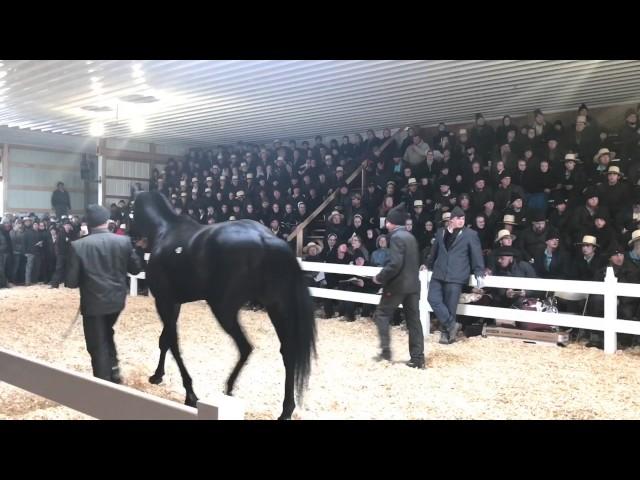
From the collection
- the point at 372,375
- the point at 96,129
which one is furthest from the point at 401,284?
the point at 96,129

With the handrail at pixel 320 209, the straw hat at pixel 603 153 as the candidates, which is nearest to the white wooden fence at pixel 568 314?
the straw hat at pixel 603 153

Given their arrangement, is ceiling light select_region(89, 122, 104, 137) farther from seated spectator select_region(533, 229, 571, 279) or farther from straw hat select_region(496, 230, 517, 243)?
seated spectator select_region(533, 229, 571, 279)

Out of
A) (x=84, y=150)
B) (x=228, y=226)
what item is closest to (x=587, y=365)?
(x=228, y=226)

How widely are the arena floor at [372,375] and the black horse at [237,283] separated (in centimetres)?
48

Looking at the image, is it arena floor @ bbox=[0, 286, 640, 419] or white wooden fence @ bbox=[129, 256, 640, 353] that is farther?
white wooden fence @ bbox=[129, 256, 640, 353]

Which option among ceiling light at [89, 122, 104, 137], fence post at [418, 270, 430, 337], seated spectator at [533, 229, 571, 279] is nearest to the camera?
seated spectator at [533, 229, 571, 279]

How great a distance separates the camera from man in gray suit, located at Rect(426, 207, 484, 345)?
295 inches

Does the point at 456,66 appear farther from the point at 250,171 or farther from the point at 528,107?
the point at 250,171

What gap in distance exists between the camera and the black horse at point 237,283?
14.6 feet

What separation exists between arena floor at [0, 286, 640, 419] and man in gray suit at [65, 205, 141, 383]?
0.58 m

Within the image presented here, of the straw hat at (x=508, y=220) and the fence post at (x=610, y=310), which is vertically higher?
the straw hat at (x=508, y=220)

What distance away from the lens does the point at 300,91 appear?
10734mm

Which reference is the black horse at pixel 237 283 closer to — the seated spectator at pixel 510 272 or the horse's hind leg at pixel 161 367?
the horse's hind leg at pixel 161 367

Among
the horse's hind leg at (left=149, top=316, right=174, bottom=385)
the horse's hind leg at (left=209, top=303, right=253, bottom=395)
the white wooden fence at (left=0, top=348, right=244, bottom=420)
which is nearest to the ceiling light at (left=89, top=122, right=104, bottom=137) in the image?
the horse's hind leg at (left=149, top=316, right=174, bottom=385)
